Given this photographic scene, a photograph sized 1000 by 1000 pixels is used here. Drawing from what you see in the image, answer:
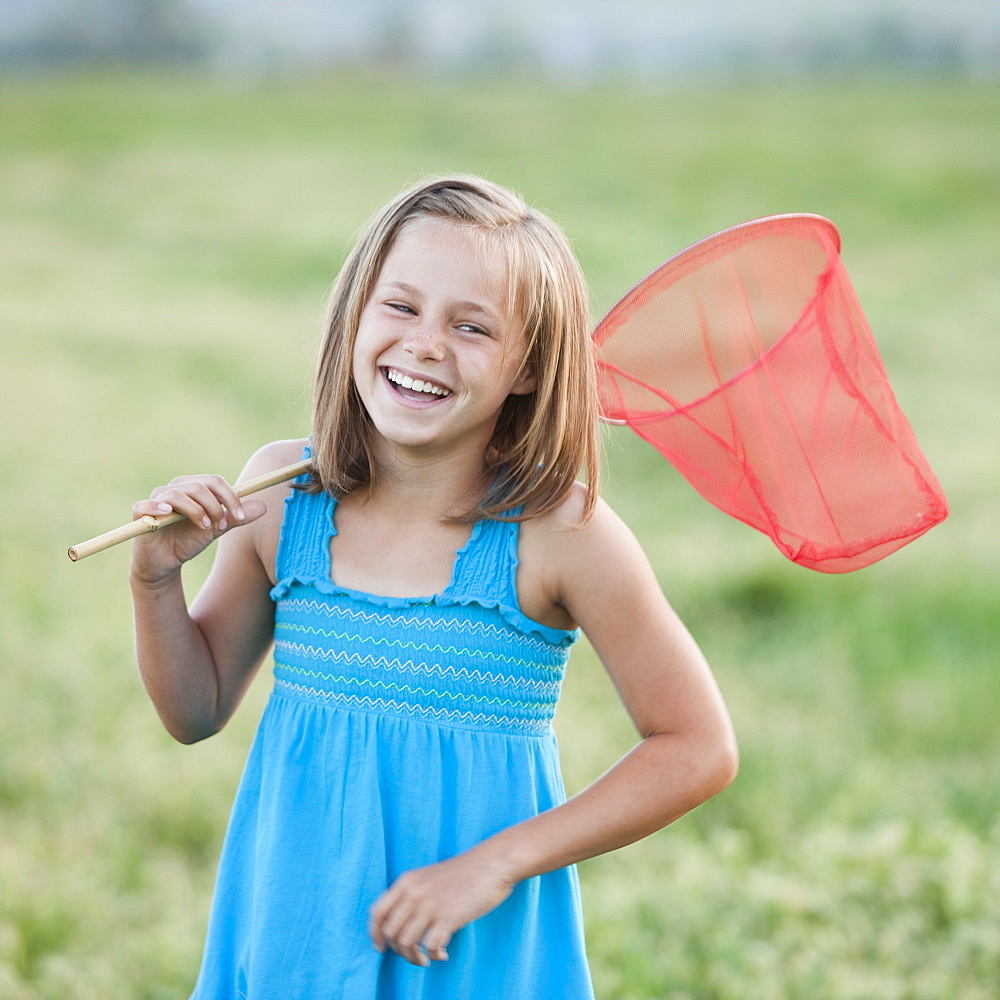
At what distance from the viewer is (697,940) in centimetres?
289

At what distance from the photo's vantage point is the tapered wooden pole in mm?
1332

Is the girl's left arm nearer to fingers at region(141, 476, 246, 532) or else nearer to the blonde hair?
the blonde hair

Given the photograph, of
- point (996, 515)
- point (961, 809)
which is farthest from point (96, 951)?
point (996, 515)

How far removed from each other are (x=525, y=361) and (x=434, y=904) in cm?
67

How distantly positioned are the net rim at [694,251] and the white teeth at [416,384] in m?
0.30

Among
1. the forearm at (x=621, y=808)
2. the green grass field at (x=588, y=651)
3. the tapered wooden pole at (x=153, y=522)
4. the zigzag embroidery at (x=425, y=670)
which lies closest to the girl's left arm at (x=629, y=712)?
the forearm at (x=621, y=808)

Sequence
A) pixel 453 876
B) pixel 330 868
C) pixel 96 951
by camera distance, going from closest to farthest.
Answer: pixel 453 876 < pixel 330 868 < pixel 96 951

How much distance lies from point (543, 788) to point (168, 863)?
1.94 meters

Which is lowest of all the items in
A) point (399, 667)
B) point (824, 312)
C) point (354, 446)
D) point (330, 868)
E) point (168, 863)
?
point (168, 863)

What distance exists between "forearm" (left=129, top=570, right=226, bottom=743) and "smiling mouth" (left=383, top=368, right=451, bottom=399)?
1.20 feet

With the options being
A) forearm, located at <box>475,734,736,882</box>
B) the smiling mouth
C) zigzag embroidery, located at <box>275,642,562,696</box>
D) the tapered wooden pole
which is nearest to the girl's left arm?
forearm, located at <box>475,734,736,882</box>

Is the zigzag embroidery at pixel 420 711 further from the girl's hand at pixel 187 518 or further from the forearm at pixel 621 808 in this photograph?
the girl's hand at pixel 187 518

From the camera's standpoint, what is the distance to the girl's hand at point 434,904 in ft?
4.46

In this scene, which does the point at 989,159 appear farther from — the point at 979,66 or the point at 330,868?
the point at 330,868
